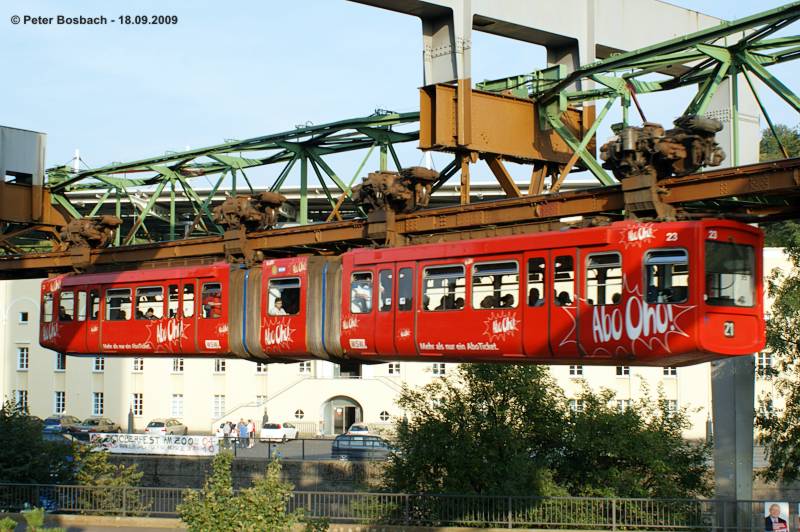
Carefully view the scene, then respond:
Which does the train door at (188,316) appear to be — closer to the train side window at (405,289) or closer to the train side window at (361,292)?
the train side window at (361,292)

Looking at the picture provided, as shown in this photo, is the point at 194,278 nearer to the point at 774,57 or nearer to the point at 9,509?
the point at 9,509

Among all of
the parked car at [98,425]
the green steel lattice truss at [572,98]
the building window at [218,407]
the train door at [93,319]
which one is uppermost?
the green steel lattice truss at [572,98]

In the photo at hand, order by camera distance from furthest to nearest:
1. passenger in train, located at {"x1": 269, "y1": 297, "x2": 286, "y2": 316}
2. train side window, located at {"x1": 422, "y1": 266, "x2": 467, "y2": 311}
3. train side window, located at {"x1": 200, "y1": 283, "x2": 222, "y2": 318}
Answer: train side window, located at {"x1": 200, "y1": 283, "x2": 222, "y2": 318} → passenger in train, located at {"x1": 269, "y1": 297, "x2": 286, "y2": 316} → train side window, located at {"x1": 422, "y1": 266, "x2": 467, "y2": 311}

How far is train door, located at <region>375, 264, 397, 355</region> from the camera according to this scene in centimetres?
2188

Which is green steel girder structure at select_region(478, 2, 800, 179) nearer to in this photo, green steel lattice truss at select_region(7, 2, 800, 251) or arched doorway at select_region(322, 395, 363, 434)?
green steel lattice truss at select_region(7, 2, 800, 251)

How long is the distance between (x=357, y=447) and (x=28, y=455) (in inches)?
786

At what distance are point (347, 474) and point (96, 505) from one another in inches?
615

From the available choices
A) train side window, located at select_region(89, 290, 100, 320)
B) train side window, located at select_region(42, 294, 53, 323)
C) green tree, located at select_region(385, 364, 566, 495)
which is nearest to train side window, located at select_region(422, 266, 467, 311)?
train side window, located at select_region(89, 290, 100, 320)

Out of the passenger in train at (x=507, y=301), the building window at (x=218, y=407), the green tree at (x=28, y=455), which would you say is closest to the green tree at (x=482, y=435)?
the green tree at (x=28, y=455)

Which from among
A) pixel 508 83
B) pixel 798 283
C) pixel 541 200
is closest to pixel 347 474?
pixel 798 283

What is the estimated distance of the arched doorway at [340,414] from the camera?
67125 mm

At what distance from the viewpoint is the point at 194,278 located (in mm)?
26953

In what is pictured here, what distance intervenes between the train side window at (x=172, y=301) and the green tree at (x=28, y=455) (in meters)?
9.65

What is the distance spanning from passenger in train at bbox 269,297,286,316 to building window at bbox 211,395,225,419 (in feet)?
149
